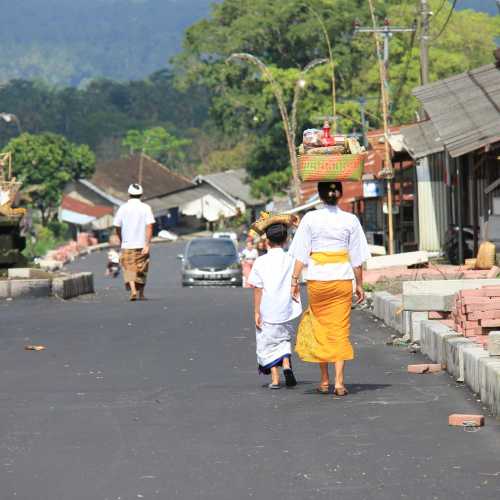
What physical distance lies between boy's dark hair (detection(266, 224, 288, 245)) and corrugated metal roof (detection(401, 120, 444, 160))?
18281mm

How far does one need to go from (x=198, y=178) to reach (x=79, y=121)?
53.3 m

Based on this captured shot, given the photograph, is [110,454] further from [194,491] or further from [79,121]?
[79,121]

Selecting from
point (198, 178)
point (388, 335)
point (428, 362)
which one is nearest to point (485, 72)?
point (388, 335)

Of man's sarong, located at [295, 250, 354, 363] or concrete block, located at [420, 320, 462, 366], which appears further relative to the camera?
concrete block, located at [420, 320, 462, 366]

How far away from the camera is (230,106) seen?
9269 centimetres

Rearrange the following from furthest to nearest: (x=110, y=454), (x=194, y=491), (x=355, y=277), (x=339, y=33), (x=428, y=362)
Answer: (x=339, y=33) < (x=428, y=362) < (x=355, y=277) < (x=110, y=454) < (x=194, y=491)

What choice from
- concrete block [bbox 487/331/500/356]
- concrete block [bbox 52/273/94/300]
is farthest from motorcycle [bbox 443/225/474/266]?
concrete block [bbox 487/331/500/356]

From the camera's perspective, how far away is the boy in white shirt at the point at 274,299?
502 inches

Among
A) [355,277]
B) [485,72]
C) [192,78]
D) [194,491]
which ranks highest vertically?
[192,78]

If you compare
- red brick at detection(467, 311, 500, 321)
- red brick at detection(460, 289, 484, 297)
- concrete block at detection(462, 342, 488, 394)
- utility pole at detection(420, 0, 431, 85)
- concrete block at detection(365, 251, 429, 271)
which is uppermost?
utility pole at detection(420, 0, 431, 85)

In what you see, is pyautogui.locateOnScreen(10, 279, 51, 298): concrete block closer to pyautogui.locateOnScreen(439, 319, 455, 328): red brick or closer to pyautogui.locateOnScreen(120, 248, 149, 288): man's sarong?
pyautogui.locateOnScreen(120, 248, 149, 288): man's sarong

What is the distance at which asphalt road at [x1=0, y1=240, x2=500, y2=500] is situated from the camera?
8.29m

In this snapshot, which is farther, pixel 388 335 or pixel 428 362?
pixel 388 335

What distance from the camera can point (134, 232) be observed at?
23.2 metres
